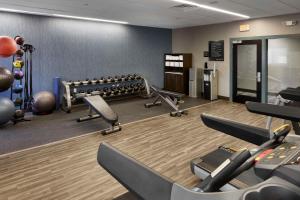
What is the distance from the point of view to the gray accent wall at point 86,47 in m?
6.27

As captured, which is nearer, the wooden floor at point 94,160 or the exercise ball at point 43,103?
the wooden floor at point 94,160

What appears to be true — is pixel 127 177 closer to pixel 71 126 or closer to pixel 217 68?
pixel 71 126

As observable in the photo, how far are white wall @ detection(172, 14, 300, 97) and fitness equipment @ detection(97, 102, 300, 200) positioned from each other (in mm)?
6653

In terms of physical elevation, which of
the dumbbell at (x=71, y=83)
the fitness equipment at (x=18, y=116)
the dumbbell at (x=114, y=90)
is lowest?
the fitness equipment at (x=18, y=116)

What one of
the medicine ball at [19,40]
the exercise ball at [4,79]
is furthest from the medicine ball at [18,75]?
the medicine ball at [19,40]

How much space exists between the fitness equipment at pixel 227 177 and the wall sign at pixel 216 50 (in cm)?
735

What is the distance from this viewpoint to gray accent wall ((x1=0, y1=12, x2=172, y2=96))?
6266mm

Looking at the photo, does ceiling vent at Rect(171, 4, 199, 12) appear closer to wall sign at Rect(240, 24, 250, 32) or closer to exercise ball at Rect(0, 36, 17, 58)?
wall sign at Rect(240, 24, 250, 32)

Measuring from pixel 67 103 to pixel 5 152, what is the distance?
9.00 ft

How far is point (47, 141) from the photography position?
433 centimetres

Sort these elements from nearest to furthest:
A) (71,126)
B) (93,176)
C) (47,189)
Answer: (47,189), (93,176), (71,126)

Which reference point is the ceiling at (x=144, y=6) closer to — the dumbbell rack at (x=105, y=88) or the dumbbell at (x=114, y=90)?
the dumbbell rack at (x=105, y=88)

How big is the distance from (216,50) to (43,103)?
5432 millimetres

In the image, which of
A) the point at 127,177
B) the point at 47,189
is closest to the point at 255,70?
the point at 47,189
